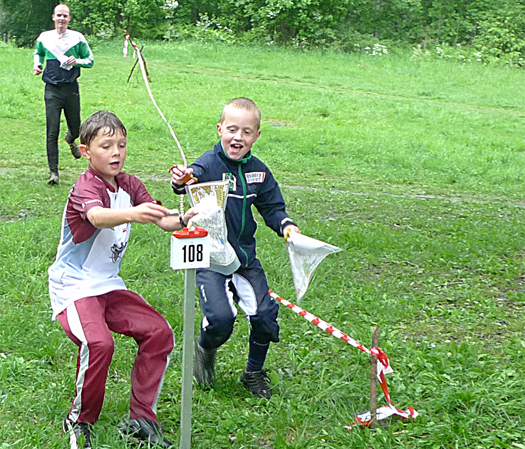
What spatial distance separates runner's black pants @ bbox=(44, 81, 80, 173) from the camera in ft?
26.7

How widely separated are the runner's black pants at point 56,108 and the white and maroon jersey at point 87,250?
526 cm

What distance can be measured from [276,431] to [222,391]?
0.52 metres

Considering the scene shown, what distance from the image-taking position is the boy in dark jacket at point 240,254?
3.57 m

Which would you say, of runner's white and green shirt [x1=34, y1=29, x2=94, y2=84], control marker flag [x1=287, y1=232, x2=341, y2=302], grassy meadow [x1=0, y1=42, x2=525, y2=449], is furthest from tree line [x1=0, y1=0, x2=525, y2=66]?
control marker flag [x1=287, y1=232, x2=341, y2=302]

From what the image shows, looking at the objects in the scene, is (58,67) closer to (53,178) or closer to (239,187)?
(53,178)

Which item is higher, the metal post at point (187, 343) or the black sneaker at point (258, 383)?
the metal post at point (187, 343)

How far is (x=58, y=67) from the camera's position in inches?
319

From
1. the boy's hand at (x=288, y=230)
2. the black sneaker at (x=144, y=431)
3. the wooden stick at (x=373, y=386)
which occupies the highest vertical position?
the boy's hand at (x=288, y=230)

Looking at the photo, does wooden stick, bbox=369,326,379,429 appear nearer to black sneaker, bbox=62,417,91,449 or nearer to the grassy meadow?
the grassy meadow

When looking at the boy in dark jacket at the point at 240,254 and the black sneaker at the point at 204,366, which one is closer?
the boy in dark jacket at the point at 240,254

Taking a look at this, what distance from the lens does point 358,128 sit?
14484mm

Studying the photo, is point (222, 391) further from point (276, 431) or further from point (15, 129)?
point (15, 129)

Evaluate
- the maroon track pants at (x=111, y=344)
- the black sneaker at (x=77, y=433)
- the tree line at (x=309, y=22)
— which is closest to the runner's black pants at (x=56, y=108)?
the maroon track pants at (x=111, y=344)

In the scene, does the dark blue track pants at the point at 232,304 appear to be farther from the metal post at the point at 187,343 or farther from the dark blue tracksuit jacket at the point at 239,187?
the metal post at the point at 187,343
